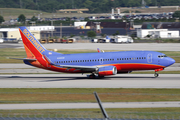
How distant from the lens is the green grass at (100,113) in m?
21.7

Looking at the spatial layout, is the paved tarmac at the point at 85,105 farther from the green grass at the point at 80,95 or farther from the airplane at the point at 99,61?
the airplane at the point at 99,61

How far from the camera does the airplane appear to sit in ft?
133

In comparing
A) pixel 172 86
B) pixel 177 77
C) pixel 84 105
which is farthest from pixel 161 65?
pixel 84 105

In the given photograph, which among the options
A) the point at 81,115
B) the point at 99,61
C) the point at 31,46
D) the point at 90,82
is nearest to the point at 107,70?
the point at 99,61

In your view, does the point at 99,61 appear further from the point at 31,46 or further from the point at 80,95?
the point at 80,95

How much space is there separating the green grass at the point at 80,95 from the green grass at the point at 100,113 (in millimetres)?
3856

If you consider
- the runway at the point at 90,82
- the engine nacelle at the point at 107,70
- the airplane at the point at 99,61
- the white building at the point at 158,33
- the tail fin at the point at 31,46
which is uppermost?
the white building at the point at 158,33

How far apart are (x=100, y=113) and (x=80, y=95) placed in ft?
25.1

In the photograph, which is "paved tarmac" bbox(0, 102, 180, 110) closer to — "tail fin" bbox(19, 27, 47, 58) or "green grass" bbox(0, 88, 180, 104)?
"green grass" bbox(0, 88, 180, 104)

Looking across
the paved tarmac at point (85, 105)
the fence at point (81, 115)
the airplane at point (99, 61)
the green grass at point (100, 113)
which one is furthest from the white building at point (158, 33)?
the fence at point (81, 115)

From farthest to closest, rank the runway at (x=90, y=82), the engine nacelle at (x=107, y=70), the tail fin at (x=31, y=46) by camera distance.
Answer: the tail fin at (x=31, y=46), the engine nacelle at (x=107, y=70), the runway at (x=90, y=82)

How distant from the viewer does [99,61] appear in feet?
137

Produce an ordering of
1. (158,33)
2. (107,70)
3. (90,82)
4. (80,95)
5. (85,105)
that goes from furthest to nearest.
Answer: (158,33)
(107,70)
(90,82)
(80,95)
(85,105)

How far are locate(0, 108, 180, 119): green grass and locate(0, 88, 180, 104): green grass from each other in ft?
12.6
